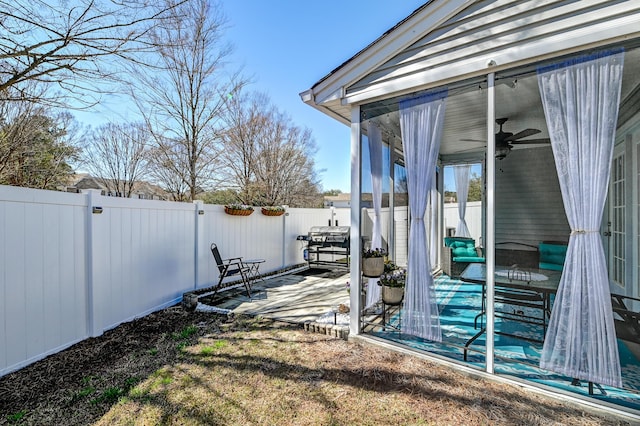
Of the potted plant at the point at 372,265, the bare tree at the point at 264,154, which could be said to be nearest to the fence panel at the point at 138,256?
the potted plant at the point at 372,265

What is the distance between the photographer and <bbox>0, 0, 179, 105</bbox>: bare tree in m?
2.56

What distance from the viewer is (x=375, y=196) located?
3.98 metres

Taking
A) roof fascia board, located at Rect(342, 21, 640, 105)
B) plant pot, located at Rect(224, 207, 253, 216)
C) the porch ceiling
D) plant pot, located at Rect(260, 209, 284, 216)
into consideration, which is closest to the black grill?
plant pot, located at Rect(260, 209, 284, 216)

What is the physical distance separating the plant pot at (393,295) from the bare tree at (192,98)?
19.3ft

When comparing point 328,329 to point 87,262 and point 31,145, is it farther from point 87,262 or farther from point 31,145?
point 31,145

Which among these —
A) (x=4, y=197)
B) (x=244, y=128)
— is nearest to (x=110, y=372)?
(x=4, y=197)

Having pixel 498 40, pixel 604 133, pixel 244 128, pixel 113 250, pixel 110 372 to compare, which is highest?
pixel 244 128

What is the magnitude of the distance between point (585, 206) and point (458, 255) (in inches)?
171

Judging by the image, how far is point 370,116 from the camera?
353 cm

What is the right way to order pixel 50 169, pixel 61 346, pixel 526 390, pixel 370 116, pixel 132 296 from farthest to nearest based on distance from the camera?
pixel 50 169 < pixel 132 296 < pixel 370 116 < pixel 61 346 < pixel 526 390

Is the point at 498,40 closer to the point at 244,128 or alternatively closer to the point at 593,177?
the point at 593,177

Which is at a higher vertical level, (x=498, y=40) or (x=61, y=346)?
(x=498, y=40)

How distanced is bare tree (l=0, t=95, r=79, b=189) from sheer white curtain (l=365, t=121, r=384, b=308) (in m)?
5.48

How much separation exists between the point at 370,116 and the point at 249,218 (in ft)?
13.1
